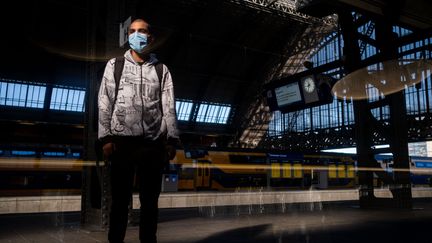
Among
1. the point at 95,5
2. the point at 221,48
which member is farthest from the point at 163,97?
the point at 221,48

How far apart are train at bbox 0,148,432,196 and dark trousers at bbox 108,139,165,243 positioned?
10849mm

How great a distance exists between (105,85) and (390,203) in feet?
25.2

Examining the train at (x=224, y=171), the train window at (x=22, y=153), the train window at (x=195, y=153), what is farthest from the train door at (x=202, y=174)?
the train window at (x=22, y=153)

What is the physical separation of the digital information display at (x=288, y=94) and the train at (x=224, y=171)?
3797 mm

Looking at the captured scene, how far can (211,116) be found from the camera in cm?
4103

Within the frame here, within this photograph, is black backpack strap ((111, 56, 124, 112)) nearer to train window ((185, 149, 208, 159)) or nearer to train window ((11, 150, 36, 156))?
train window ((11, 150, 36, 156))

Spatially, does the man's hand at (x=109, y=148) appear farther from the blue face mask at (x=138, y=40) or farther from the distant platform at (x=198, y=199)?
the distant platform at (x=198, y=199)

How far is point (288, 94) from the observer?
13.3m

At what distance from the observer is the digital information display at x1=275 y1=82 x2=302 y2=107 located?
12.8 metres

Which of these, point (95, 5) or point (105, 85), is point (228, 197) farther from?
point (105, 85)

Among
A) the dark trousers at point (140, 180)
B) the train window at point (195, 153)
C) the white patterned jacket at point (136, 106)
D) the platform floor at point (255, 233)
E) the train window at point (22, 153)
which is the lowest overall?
the platform floor at point (255, 233)

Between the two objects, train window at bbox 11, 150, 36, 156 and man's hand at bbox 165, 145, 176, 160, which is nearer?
man's hand at bbox 165, 145, 176, 160

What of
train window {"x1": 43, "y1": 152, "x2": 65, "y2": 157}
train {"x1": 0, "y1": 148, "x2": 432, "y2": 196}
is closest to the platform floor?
train {"x1": 0, "y1": 148, "x2": 432, "y2": 196}

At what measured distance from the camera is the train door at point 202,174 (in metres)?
18.1
